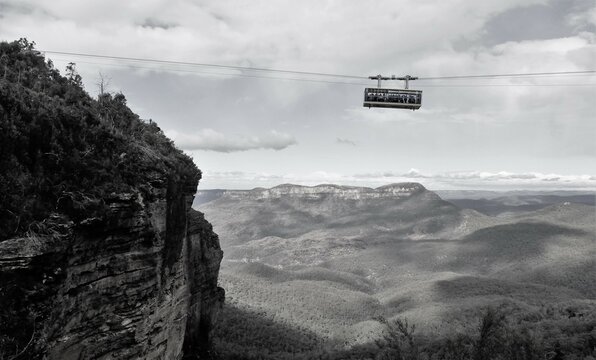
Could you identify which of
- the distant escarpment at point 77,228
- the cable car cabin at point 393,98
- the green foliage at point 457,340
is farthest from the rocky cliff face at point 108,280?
the green foliage at point 457,340

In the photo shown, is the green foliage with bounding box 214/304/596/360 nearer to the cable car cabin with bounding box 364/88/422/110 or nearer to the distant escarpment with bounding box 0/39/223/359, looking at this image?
the cable car cabin with bounding box 364/88/422/110

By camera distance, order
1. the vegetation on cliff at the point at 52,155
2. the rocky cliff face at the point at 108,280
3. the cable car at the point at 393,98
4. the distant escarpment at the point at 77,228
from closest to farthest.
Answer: the rocky cliff face at the point at 108,280 < the distant escarpment at the point at 77,228 < the vegetation on cliff at the point at 52,155 < the cable car at the point at 393,98

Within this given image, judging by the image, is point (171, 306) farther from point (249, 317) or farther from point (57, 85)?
point (249, 317)

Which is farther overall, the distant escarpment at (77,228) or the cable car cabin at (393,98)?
the cable car cabin at (393,98)

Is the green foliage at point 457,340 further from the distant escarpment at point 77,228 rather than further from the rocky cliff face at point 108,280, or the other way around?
the distant escarpment at point 77,228

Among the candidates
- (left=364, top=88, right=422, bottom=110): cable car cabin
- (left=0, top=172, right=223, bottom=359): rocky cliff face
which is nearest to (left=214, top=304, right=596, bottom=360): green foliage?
(left=0, top=172, right=223, bottom=359): rocky cliff face

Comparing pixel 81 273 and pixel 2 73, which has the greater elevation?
pixel 2 73

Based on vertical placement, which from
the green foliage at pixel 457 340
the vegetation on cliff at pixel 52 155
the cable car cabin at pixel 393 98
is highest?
the cable car cabin at pixel 393 98

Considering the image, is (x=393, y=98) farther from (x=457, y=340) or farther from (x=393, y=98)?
(x=457, y=340)

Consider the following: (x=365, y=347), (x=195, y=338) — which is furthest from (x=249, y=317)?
(x=195, y=338)
